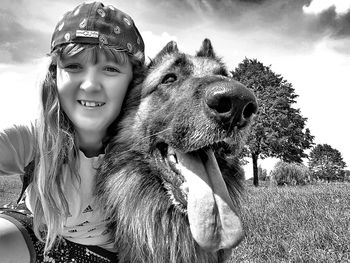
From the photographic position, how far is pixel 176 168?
324 cm

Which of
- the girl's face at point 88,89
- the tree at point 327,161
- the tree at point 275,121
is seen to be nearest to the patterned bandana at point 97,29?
the girl's face at point 88,89

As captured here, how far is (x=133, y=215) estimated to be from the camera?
3.44 meters

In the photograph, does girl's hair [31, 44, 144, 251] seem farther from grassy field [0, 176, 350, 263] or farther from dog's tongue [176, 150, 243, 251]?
grassy field [0, 176, 350, 263]

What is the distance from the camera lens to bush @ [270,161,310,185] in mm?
25073

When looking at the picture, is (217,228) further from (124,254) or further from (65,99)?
(65,99)

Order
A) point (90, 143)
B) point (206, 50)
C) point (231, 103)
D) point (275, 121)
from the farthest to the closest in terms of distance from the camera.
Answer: point (275, 121) < point (206, 50) < point (90, 143) < point (231, 103)

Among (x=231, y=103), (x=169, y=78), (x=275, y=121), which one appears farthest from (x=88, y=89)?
(x=275, y=121)

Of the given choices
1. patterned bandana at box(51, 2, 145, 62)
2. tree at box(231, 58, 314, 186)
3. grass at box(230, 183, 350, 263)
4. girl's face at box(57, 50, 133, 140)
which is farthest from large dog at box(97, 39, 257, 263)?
tree at box(231, 58, 314, 186)

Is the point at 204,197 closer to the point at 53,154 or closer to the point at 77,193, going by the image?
the point at 77,193

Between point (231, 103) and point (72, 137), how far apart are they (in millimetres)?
1530

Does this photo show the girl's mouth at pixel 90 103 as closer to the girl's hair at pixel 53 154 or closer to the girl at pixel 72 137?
the girl at pixel 72 137

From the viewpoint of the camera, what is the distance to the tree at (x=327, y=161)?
100 metres

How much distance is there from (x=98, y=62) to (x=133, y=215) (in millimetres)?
1395

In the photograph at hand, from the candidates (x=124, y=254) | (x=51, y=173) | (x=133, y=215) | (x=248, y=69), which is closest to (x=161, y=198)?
(x=133, y=215)
